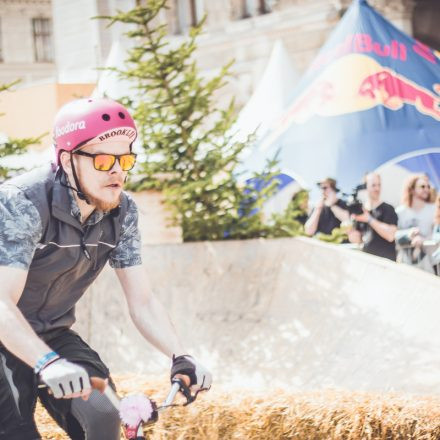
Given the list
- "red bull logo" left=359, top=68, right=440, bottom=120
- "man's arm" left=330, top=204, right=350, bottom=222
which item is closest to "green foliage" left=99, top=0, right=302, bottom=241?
"man's arm" left=330, top=204, right=350, bottom=222

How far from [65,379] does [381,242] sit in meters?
5.45

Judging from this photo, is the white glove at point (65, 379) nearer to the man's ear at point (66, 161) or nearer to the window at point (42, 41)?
the man's ear at point (66, 161)

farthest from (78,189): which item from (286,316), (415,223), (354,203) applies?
(415,223)

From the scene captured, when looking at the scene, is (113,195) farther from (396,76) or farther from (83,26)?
(83,26)

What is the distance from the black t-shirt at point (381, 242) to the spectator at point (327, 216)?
240mm

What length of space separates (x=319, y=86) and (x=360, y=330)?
4.79 meters

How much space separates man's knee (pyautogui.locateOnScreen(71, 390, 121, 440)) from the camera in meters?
2.93

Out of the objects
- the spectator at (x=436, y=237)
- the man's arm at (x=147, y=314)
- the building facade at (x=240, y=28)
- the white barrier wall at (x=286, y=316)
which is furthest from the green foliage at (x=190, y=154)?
the building facade at (x=240, y=28)

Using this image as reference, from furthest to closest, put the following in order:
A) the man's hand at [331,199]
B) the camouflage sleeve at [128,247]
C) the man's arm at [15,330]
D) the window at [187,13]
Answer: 1. the window at [187,13]
2. the man's hand at [331,199]
3. the camouflage sleeve at [128,247]
4. the man's arm at [15,330]

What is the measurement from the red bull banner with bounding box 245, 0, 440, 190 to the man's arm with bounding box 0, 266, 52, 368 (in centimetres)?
595

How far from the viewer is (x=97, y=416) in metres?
2.93

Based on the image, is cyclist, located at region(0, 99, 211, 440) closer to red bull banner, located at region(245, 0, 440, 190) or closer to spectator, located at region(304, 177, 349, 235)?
spectator, located at region(304, 177, 349, 235)

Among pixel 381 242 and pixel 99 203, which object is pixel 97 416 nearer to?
pixel 99 203

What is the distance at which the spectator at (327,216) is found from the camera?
25.1ft
